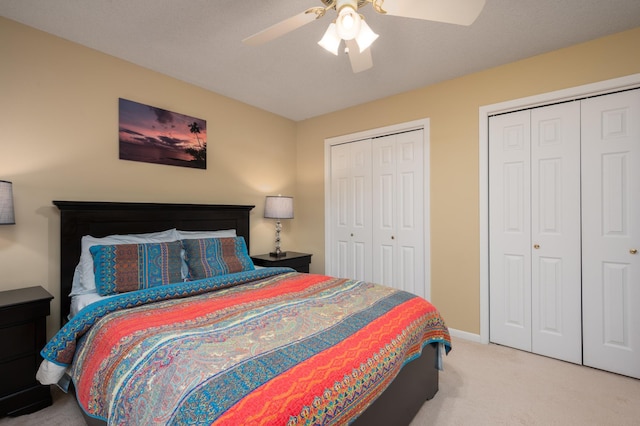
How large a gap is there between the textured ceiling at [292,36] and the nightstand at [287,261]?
1.90 m

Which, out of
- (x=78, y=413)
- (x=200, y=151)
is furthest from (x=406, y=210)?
(x=78, y=413)

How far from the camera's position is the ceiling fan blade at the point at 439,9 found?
141 cm

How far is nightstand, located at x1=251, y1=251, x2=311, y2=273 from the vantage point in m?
3.42

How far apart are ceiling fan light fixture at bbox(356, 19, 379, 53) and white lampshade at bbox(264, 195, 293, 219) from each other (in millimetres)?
2239

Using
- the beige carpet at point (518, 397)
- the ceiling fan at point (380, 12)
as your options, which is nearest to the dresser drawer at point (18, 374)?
the beige carpet at point (518, 397)

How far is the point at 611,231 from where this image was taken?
2354 millimetres

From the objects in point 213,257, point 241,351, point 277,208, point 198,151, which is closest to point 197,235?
point 213,257

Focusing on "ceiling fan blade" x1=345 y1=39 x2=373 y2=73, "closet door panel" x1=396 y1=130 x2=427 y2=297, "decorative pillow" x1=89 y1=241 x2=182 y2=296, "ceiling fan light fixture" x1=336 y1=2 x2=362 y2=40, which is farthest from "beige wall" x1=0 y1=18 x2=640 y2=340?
"ceiling fan light fixture" x1=336 y1=2 x2=362 y2=40

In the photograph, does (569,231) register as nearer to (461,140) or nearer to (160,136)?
(461,140)

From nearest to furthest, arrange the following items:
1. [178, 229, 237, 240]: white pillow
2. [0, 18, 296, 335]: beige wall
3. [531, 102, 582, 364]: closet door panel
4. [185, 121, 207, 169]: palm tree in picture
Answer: [0, 18, 296, 335]: beige wall → [531, 102, 582, 364]: closet door panel → [178, 229, 237, 240]: white pillow → [185, 121, 207, 169]: palm tree in picture

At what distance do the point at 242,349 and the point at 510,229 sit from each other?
8.68ft

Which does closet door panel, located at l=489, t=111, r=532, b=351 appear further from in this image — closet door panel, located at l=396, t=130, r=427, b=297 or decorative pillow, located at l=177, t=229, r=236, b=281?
decorative pillow, located at l=177, t=229, r=236, b=281

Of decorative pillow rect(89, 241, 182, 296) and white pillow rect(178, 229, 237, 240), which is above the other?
white pillow rect(178, 229, 237, 240)

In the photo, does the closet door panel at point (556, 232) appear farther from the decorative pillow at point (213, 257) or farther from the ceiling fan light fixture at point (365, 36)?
the decorative pillow at point (213, 257)
